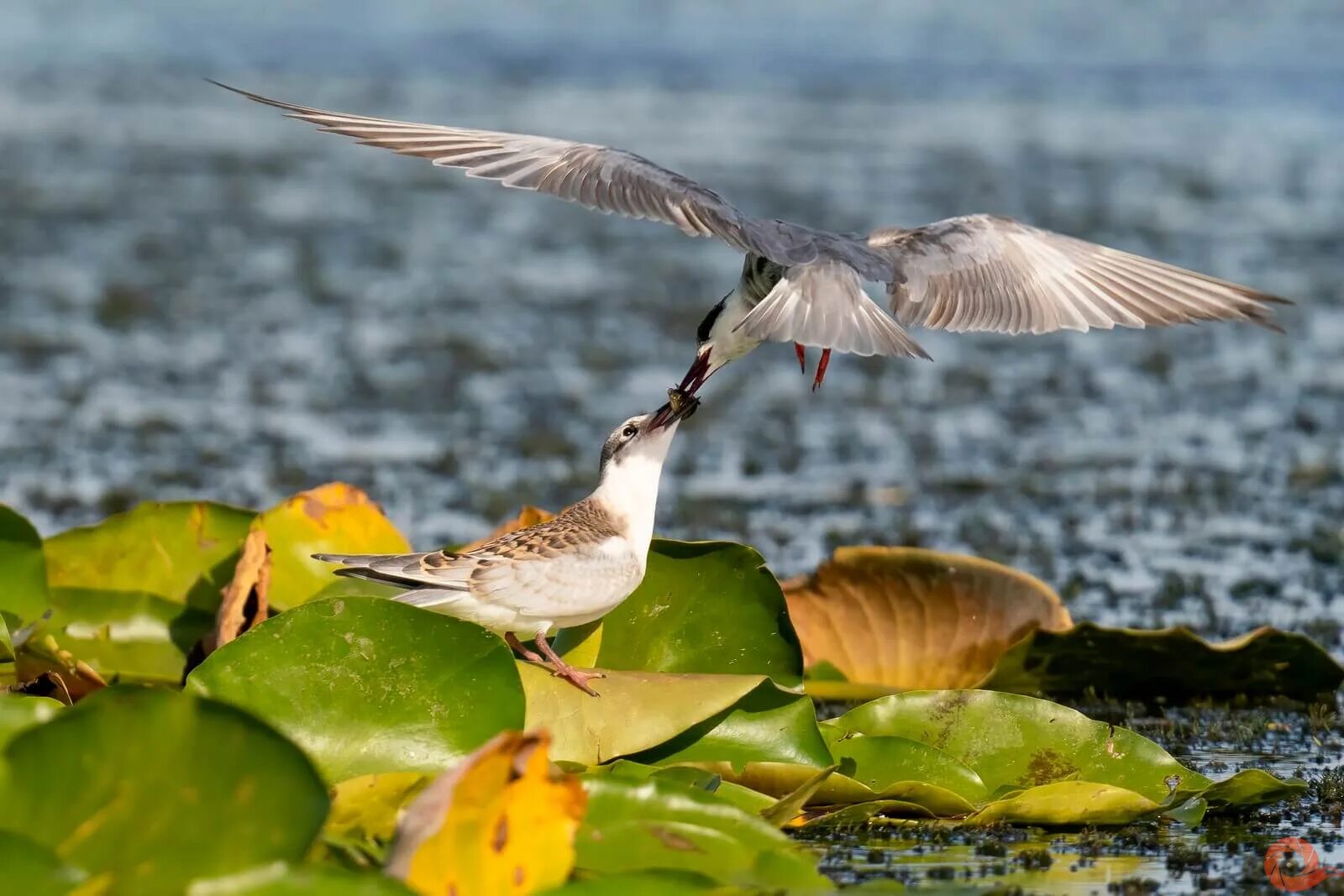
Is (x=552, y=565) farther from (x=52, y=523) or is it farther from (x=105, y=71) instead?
(x=105, y=71)

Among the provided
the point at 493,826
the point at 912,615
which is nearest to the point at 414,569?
the point at 493,826

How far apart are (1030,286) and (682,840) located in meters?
2.61

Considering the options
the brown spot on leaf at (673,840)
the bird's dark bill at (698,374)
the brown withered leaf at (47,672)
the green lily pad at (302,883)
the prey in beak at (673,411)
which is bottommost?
the brown withered leaf at (47,672)

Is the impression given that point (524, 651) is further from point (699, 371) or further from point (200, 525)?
point (200, 525)

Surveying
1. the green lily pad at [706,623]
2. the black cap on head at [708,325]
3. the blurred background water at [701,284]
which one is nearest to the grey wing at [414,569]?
the green lily pad at [706,623]

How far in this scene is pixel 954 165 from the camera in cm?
1742

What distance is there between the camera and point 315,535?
5727 millimetres

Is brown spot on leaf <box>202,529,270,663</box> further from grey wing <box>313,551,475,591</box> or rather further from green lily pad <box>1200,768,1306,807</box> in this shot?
green lily pad <box>1200,768,1306,807</box>

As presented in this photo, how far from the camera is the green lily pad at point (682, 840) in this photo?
376cm

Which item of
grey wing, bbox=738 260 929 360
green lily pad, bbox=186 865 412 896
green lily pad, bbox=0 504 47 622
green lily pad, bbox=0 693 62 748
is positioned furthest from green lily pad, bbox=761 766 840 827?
green lily pad, bbox=0 504 47 622

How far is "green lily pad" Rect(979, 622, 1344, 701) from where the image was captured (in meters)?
5.59

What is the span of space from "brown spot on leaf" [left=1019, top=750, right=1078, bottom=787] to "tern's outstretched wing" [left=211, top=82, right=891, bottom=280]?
54.4 inches

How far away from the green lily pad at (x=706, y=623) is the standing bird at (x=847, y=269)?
0.44m

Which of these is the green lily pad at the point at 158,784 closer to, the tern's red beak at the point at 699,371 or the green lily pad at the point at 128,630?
the tern's red beak at the point at 699,371
